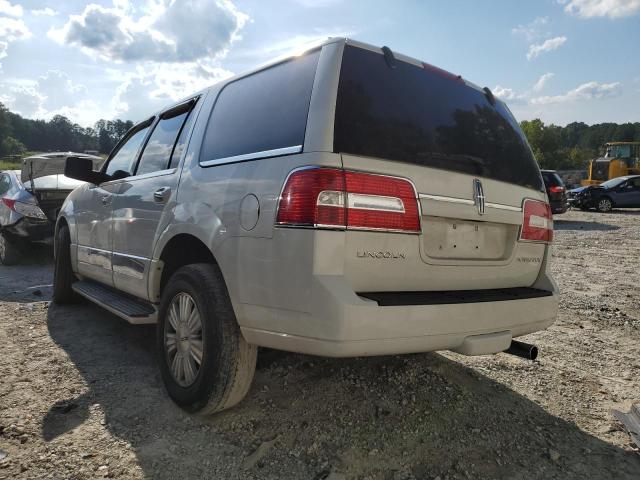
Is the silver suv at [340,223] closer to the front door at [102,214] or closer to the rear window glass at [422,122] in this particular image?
the rear window glass at [422,122]

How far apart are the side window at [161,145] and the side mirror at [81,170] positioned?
2.21 ft

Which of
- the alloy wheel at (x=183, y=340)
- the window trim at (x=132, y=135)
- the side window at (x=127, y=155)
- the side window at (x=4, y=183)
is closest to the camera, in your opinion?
the alloy wheel at (x=183, y=340)

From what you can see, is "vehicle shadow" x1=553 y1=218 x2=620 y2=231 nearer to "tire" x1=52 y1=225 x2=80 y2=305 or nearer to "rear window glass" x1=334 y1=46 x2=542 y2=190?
"rear window glass" x1=334 y1=46 x2=542 y2=190

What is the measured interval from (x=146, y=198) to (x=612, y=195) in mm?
22005

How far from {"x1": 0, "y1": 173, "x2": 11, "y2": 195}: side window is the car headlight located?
116 centimetres

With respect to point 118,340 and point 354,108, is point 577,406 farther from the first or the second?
point 118,340

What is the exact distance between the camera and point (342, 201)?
204 cm

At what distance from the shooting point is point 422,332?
215cm

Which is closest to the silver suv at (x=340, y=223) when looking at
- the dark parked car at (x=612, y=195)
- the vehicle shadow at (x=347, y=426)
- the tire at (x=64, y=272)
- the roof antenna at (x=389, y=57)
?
the roof antenna at (x=389, y=57)

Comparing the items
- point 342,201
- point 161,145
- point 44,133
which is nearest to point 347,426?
point 342,201

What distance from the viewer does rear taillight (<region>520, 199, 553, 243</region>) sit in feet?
9.32

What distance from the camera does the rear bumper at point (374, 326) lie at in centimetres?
197

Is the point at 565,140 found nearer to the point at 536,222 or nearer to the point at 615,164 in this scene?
the point at 615,164

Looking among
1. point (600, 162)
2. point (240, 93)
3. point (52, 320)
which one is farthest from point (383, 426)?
point (600, 162)
